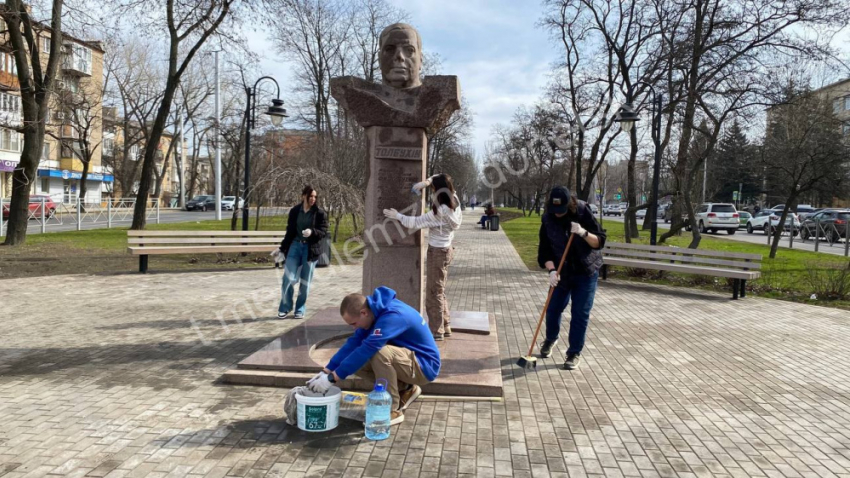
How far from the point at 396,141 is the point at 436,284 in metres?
1.52

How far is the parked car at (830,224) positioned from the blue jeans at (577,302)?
2205 centimetres

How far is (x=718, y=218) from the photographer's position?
29812 mm

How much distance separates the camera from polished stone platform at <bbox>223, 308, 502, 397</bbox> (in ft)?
15.2

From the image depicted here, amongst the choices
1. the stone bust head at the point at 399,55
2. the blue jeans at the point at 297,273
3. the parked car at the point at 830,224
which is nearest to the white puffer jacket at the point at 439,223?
the stone bust head at the point at 399,55

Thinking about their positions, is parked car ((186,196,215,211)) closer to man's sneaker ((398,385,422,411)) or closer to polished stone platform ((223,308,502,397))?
polished stone platform ((223,308,502,397))

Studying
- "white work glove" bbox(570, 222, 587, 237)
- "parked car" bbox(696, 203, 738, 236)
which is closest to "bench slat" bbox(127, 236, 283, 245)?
"white work glove" bbox(570, 222, 587, 237)

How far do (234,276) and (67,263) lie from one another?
166 inches

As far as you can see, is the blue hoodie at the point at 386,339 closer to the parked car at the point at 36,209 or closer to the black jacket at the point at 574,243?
the black jacket at the point at 574,243

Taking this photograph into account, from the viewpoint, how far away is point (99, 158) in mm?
53812

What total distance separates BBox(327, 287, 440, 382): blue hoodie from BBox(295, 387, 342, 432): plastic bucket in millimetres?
193

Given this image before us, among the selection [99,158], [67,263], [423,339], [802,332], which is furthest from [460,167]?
[423,339]

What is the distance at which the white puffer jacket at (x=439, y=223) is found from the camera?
18.2 feet

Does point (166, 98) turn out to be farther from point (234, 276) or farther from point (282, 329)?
point (282, 329)

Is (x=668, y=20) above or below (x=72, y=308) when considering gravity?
above
